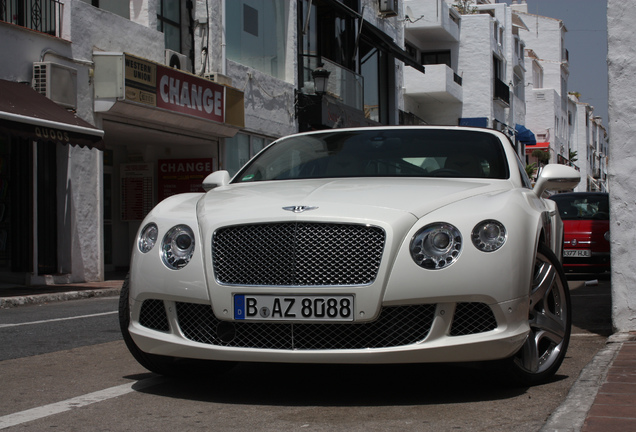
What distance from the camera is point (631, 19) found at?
7.01m

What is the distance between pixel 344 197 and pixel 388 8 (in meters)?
28.3

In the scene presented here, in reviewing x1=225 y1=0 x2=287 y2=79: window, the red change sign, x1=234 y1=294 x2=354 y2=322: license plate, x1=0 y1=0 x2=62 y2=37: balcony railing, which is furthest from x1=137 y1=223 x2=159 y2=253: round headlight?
x1=225 y1=0 x2=287 y2=79: window

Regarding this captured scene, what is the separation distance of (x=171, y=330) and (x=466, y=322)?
1.41 metres

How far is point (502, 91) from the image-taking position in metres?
49.6

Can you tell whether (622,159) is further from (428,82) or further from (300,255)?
(428,82)

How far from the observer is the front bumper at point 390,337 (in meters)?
4.21

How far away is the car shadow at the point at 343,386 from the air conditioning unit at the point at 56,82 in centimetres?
1053

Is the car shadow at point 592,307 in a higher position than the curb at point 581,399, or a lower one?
lower

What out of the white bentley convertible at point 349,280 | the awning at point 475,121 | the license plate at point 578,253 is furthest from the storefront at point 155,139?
the awning at point 475,121

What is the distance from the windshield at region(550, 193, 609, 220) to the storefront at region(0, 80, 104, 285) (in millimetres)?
7916

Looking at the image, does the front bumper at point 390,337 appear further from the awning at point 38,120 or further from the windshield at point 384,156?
the awning at point 38,120

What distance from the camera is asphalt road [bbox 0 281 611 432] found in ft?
12.9

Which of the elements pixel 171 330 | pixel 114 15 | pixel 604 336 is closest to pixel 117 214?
pixel 114 15

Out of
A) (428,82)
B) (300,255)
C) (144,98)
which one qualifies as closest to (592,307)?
(300,255)
